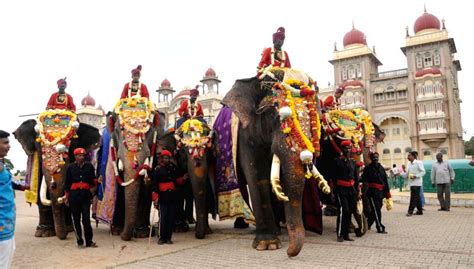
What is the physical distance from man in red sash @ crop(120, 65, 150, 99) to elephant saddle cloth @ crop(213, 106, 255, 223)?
1777 millimetres

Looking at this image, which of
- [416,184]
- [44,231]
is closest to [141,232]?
[44,231]

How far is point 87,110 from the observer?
67188 mm

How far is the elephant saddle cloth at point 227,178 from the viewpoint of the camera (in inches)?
307

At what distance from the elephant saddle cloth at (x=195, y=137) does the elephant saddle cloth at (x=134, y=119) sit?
669mm

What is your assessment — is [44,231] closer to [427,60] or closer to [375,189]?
[375,189]

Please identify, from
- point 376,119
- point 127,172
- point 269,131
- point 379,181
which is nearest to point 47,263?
point 127,172

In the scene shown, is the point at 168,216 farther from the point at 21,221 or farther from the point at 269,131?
the point at 21,221

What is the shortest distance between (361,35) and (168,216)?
48.5m

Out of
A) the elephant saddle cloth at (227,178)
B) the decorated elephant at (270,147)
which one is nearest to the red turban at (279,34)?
the decorated elephant at (270,147)

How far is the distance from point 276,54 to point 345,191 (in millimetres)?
2771

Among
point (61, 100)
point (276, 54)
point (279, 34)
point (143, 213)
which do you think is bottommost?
point (143, 213)

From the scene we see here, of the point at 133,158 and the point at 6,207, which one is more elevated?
the point at 133,158

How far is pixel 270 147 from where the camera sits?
640cm

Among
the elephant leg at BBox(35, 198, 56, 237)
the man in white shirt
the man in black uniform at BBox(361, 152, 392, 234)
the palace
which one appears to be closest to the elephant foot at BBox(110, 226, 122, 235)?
the elephant leg at BBox(35, 198, 56, 237)
